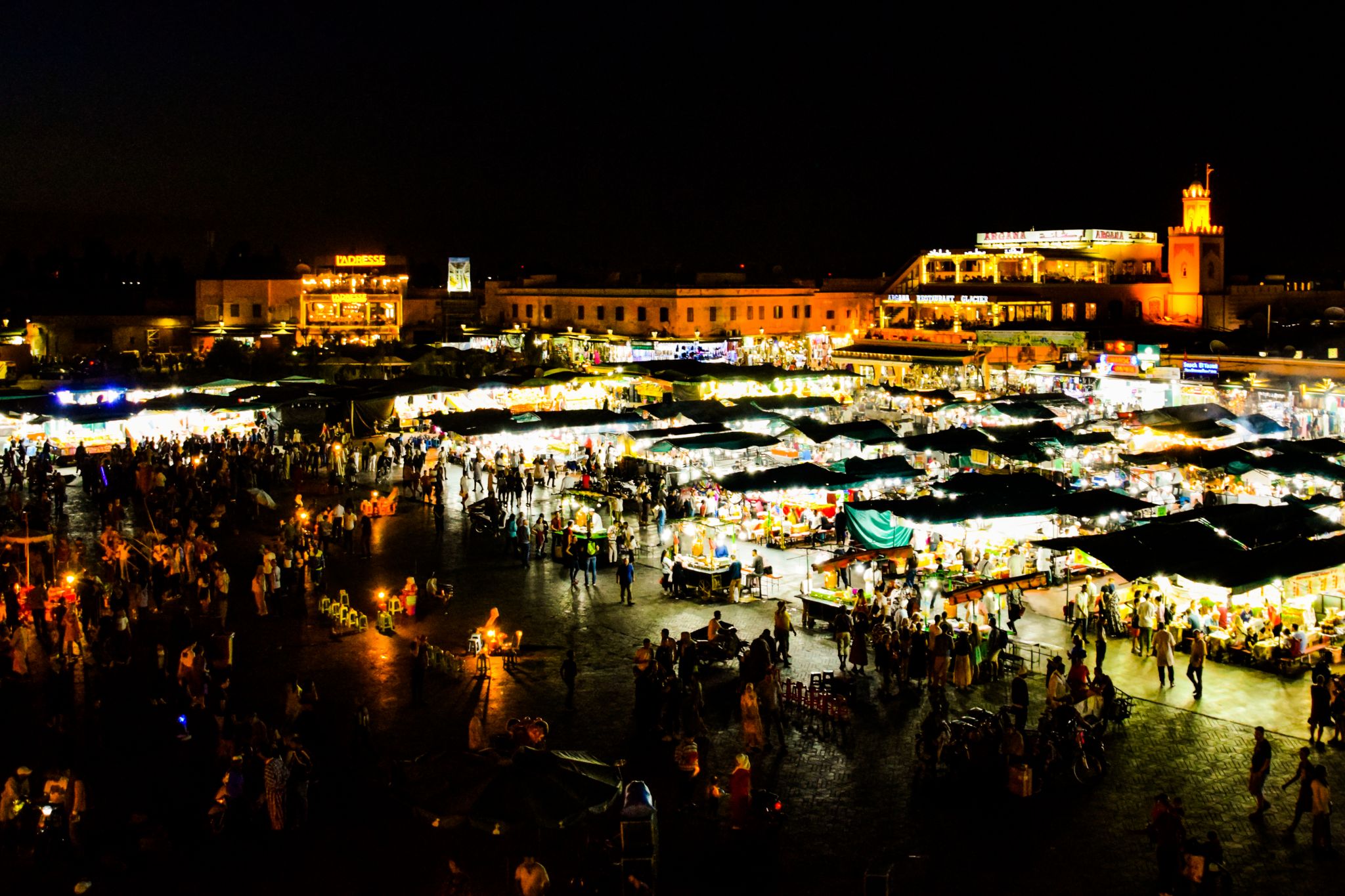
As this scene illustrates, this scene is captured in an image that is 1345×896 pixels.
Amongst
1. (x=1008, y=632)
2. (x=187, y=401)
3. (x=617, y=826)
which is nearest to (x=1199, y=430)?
(x=1008, y=632)

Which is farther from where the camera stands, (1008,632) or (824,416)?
(824,416)

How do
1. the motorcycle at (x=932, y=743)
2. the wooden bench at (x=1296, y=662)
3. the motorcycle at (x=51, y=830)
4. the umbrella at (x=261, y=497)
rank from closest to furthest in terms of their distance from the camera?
the motorcycle at (x=51, y=830) < the motorcycle at (x=932, y=743) < the wooden bench at (x=1296, y=662) < the umbrella at (x=261, y=497)

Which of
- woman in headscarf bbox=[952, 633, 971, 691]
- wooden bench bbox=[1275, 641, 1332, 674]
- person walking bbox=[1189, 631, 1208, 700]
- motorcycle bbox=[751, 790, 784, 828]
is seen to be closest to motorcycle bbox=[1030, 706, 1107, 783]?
woman in headscarf bbox=[952, 633, 971, 691]

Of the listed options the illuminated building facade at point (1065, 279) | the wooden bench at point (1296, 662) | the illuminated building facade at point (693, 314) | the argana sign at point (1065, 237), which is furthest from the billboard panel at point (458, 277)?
the wooden bench at point (1296, 662)

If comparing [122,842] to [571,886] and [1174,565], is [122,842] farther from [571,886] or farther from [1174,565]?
[1174,565]

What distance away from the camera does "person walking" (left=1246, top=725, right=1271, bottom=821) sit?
9.79 meters

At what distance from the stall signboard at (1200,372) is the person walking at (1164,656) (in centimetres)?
2191

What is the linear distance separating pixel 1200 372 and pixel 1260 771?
1025 inches

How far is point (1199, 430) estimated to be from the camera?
25156 millimetres

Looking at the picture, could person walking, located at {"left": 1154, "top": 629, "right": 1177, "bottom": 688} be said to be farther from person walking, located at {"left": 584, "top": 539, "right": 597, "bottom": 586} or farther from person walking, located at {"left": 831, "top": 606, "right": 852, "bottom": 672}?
person walking, located at {"left": 584, "top": 539, "right": 597, "bottom": 586}

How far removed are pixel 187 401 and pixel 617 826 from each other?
80.3ft

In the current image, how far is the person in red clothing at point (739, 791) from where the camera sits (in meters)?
9.55

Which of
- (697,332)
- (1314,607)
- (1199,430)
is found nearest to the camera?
(1314,607)

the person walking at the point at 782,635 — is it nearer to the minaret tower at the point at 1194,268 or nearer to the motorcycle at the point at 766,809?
the motorcycle at the point at 766,809
